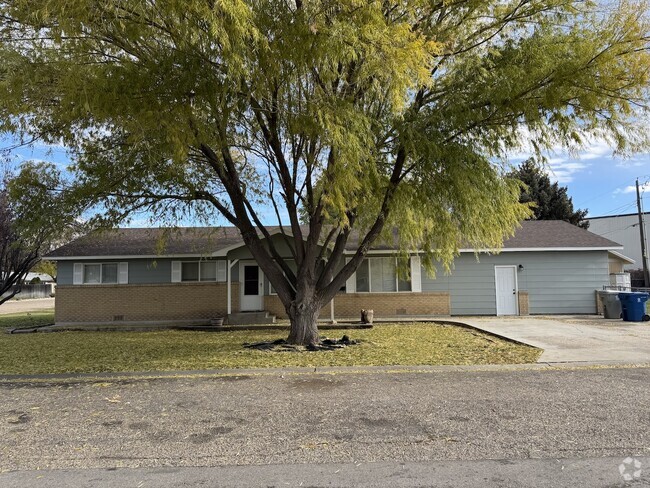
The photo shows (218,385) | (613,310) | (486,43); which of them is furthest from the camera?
(613,310)

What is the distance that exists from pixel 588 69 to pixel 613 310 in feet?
38.7

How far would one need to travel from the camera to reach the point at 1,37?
838 centimetres

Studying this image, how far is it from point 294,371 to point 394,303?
34.8 ft

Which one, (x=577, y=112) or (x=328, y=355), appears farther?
(x=328, y=355)

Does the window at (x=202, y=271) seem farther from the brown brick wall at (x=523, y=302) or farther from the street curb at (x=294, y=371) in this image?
the brown brick wall at (x=523, y=302)

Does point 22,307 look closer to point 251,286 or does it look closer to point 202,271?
point 202,271

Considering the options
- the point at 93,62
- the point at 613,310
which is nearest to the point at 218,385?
the point at 93,62

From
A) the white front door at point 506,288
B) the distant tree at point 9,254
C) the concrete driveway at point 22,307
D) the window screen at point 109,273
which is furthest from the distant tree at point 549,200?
the concrete driveway at point 22,307

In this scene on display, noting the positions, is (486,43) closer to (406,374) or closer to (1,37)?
(406,374)

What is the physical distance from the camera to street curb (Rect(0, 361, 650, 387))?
8.33 meters

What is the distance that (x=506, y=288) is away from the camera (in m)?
19.0

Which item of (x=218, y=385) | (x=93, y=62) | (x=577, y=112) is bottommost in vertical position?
(x=218, y=385)

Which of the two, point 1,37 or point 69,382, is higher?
point 1,37

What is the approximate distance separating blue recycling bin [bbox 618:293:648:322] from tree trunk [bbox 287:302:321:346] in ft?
37.7
